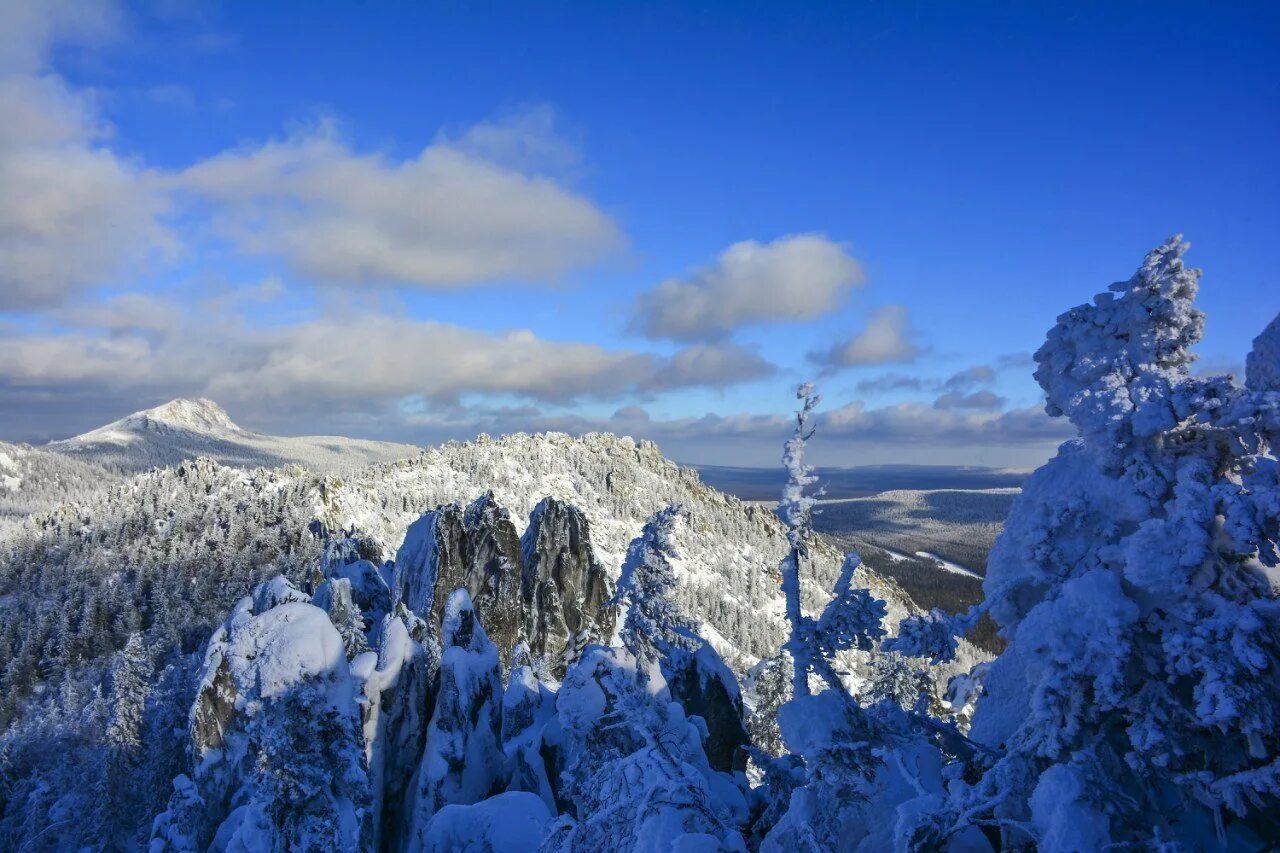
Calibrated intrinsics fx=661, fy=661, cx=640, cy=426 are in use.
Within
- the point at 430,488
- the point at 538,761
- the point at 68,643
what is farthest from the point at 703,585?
the point at 538,761

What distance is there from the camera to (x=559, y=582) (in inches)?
1893

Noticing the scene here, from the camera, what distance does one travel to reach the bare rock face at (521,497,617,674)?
46.2 m

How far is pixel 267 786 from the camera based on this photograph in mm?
14297

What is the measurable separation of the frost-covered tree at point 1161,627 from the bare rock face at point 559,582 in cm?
3770

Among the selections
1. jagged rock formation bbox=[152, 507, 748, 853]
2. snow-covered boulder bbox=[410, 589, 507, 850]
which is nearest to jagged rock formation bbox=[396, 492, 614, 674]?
jagged rock formation bbox=[152, 507, 748, 853]

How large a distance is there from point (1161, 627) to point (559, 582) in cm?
4332

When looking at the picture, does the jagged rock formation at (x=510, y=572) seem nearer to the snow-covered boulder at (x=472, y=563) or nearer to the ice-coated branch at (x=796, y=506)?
the snow-covered boulder at (x=472, y=563)

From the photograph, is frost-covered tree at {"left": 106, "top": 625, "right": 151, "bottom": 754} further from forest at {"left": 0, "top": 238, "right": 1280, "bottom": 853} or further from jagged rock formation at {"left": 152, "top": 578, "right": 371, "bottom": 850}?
jagged rock formation at {"left": 152, "top": 578, "right": 371, "bottom": 850}

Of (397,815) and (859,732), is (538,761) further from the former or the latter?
(859,732)

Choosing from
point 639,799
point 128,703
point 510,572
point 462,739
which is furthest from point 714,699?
point 128,703

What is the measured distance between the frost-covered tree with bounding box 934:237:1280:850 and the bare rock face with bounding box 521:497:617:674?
37.7m

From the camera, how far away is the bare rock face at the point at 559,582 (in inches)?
1817

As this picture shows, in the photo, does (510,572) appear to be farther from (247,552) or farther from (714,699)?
(247,552)

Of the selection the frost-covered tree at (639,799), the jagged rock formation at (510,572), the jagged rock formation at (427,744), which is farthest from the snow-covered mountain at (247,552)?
the frost-covered tree at (639,799)
